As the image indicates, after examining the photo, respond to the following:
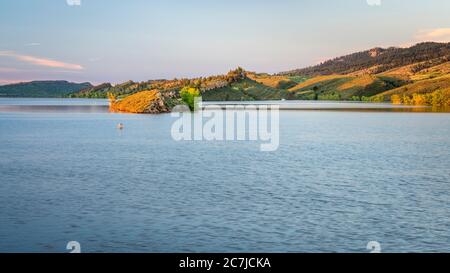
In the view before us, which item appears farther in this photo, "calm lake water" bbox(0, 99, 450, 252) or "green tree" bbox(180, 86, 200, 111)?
"green tree" bbox(180, 86, 200, 111)

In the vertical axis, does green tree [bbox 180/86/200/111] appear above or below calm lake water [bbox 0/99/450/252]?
above

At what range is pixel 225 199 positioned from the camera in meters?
34.7

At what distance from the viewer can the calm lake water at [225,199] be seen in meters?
25.2

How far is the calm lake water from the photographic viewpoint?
82.6 feet

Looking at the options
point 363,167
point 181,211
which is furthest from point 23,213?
point 363,167

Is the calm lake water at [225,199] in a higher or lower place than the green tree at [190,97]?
lower

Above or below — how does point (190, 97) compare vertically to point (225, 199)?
above

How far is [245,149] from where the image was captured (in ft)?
222

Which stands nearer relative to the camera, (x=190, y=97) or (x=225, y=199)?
(x=225, y=199)

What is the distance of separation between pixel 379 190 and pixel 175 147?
36.0 metres

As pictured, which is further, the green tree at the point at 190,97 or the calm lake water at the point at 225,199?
the green tree at the point at 190,97
